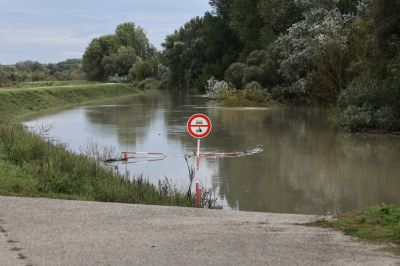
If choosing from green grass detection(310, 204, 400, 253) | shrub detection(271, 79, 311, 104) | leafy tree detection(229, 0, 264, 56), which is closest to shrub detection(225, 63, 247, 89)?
shrub detection(271, 79, 311, 104)

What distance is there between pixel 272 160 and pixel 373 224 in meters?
12.2

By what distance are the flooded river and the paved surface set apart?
14.9 feet

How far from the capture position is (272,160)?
66.4 feet

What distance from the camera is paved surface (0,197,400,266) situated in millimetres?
6344

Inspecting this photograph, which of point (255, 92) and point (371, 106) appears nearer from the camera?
point (371, 106)

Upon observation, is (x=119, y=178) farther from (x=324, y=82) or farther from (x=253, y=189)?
(x=324, y=82)

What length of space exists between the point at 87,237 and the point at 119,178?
5858mm

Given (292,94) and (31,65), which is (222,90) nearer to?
(292,94)

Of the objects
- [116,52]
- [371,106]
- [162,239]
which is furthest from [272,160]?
[116,52]

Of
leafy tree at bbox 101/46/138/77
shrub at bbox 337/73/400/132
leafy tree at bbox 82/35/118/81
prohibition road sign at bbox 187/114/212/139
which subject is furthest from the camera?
leafy tree at bbox 82/35/118/81

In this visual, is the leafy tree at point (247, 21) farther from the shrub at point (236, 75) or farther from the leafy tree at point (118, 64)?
the leafy tree at point (118, 64)

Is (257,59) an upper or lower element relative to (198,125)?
upper

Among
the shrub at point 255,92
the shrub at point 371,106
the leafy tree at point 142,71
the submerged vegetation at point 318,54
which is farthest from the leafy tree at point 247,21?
the leafy tree at point 142,71

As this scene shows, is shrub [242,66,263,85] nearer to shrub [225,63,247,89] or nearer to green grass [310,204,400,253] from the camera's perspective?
shrub [225,63,247,89]
